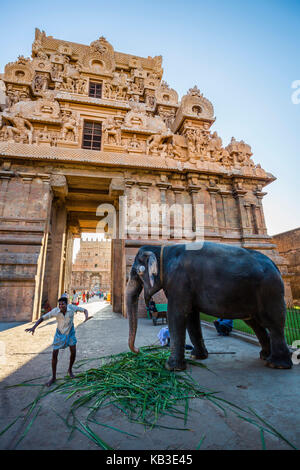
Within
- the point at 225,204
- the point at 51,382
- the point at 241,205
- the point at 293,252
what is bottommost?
the point at 51,382

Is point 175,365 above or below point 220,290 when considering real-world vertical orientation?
below

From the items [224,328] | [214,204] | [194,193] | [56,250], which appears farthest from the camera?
[56,250]

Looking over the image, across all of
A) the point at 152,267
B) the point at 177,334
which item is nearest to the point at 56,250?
the point at 152,267

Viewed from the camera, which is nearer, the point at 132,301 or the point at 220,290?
the point at 220,290

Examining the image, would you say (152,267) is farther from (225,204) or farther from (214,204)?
(225,204)

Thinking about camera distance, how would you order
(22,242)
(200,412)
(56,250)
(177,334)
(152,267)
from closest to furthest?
1. (200,412)
2. (177,334)
3. (152,267)
4. (22,242)
5. (56,250)

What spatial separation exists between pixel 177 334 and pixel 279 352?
1.75m

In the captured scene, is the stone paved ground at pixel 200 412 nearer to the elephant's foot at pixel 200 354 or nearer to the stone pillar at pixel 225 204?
the elephant's foot at pixel 200 354

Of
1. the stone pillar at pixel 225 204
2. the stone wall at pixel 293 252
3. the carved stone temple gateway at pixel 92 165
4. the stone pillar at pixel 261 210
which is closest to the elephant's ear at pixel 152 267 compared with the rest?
the carved stone temple gateway at pixel 92 165

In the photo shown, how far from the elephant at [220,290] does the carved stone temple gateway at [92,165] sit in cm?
633

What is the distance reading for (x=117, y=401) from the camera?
2.56 m

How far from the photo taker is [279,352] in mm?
3592

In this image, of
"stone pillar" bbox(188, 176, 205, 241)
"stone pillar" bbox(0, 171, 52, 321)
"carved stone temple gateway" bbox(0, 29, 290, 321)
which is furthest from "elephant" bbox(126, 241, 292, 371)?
"stone pillar" bbox(188, 176, 205, 241)
